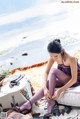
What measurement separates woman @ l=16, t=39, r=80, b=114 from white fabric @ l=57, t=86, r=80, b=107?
37 mm

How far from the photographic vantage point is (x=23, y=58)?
11.6 ft

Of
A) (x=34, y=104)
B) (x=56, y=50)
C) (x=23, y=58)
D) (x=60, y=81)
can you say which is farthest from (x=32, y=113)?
(x=23, y=58)

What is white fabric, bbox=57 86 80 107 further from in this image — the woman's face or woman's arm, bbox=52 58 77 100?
the woman's face

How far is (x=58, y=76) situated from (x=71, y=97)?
0.25m

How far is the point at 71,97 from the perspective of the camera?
2367 mm

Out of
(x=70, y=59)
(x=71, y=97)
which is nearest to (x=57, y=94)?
(x=71, y=97)

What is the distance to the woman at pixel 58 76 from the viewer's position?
7.76 ft

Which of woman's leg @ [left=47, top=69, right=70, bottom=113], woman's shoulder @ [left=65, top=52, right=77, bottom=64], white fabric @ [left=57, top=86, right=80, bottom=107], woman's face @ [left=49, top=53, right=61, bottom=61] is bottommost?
white fabric @ [left=57, top=86, right=80, bottom=107]

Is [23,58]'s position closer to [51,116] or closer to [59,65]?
[59,65]

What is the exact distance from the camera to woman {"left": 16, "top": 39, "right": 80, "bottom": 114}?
2365 millimetres

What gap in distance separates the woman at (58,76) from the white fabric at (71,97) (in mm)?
37

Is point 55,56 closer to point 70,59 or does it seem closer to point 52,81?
point 70,59

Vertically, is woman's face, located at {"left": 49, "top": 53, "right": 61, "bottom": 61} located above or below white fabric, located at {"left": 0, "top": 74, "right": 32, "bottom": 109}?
above

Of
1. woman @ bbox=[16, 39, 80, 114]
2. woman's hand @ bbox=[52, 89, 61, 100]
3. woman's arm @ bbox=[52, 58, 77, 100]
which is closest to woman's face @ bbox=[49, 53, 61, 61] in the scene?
woman @ bbox=[16, 39, 80, 114]
